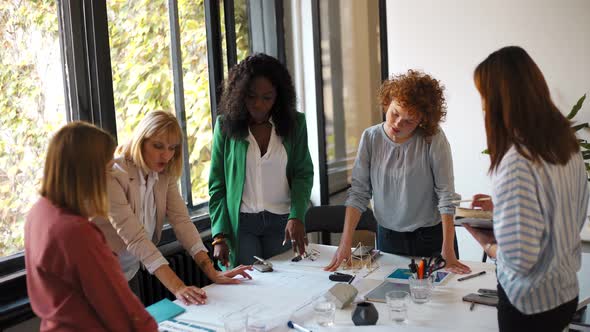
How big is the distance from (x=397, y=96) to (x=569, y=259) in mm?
1026

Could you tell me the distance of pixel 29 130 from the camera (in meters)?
2.45

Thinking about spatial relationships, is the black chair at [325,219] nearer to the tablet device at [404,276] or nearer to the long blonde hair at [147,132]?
the tablet device at [404,276]

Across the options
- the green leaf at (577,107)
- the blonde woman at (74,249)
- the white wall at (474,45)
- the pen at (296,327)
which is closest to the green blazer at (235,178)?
the pen at (296,327)

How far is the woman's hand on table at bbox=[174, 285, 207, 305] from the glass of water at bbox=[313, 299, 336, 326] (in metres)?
0.43

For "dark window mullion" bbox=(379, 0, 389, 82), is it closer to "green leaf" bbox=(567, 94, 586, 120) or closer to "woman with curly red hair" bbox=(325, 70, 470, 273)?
"green leaf" bbox=(567, 94, 586, 120)

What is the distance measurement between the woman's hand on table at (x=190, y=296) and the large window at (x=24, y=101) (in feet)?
3.03

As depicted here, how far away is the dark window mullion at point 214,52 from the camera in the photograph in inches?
134

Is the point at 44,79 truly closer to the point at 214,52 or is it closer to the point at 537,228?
the point at 214,52

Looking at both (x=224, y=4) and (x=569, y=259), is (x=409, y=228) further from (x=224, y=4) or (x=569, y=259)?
(x=224, y=4)

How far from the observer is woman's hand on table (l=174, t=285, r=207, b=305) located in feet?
6.07

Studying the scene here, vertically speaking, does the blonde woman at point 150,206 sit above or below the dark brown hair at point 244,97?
below

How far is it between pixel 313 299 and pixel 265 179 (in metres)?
0.67

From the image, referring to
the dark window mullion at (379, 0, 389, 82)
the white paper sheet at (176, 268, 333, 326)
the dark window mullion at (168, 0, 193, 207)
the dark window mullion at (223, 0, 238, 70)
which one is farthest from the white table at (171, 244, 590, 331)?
the dark window mullion at (379, 0, 389, 82)

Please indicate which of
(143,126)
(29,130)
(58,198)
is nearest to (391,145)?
(143,126)
